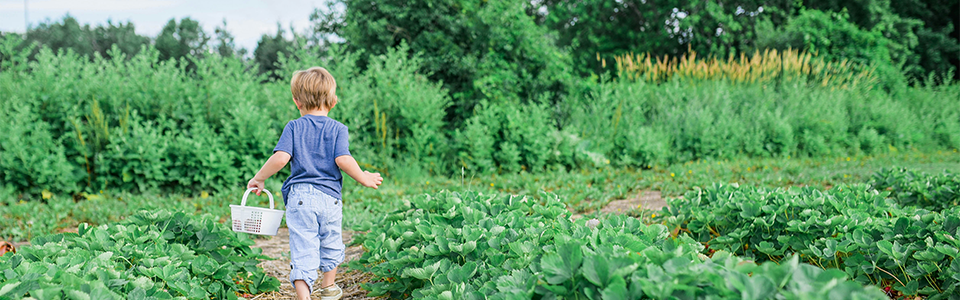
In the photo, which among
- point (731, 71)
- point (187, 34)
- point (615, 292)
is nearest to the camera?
point (615, 292)

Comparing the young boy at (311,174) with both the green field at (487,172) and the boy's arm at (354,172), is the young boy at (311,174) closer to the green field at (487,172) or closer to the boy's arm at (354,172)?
the boy's arm at (354,172)

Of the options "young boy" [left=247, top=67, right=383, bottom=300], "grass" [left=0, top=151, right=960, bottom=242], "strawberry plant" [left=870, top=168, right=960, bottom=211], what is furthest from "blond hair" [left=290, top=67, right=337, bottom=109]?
"strawberry plant" [left=870, top=168, right=960, bottom=211]

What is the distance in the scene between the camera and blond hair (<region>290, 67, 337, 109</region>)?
254 centimetres

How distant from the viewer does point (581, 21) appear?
62.5 ft

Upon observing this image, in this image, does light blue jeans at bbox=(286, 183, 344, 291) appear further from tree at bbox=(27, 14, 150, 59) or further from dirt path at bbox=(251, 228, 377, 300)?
tree at bbox=(27, 14, 150, 59)

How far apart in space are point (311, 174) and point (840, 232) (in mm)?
2483

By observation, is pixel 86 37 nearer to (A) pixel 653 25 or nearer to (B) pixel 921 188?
(A) pixel 653 25

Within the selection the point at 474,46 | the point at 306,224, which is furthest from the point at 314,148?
the point at 474,46

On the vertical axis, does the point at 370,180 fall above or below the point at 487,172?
above

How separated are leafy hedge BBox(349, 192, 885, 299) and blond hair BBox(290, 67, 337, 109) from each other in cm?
73

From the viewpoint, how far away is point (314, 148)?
99.3 inches

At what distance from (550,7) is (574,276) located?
1963 centimetres

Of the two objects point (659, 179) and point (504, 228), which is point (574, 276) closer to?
point (504, 228)

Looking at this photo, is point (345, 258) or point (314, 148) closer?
point (314, 148)
